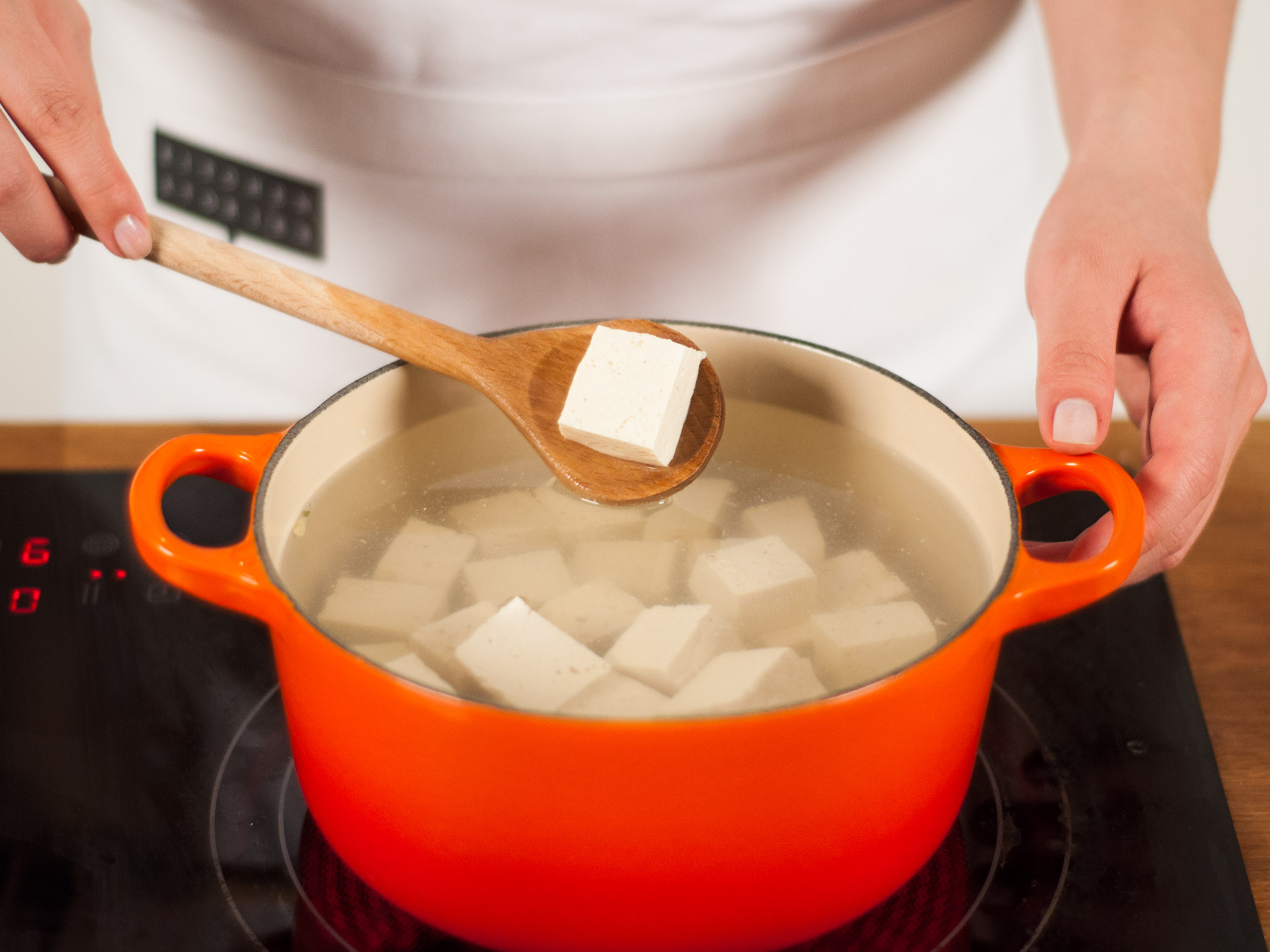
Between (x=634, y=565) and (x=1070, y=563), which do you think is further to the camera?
(x=634, y=565)

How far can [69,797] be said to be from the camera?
0.73 m

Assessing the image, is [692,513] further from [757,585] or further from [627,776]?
[627,776]

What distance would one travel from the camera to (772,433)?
882 mm

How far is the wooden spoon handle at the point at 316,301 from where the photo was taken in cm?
76

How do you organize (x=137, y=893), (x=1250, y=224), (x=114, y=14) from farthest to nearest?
(x=1250, y=224) < (x=114, y=14) < (x=137, y=893)

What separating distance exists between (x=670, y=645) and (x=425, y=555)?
22cm

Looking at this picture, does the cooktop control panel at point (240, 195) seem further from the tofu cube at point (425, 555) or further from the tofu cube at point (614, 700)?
the tofu cube at point (614, 700)

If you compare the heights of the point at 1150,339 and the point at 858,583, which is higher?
the point at 1150,339

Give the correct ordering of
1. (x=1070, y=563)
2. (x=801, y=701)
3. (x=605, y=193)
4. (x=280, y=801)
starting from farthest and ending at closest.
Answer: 1. (x=605, y=193)
2. (x=280, y=801)
3. (x=1070, y=563)
4. (x=801, y=701)

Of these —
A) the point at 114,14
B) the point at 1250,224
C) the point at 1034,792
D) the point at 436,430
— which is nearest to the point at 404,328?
the point at 436,430

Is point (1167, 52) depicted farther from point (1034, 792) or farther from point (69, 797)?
point (69, 797)

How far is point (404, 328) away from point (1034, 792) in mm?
522

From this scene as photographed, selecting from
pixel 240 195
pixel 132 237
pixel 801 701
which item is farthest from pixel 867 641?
pixel 240 195

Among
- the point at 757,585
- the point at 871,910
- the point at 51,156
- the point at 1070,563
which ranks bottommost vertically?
the point at 871,910
